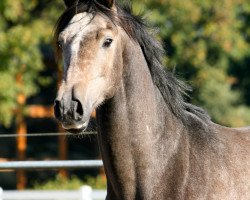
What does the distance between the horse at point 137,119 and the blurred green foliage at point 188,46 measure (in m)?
10.3

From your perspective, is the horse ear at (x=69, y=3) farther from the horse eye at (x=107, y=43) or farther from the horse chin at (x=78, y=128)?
the horse chin at (x=78, y=128)

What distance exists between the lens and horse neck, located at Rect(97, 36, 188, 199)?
5426 mm

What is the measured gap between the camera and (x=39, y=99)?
2239 centimetres

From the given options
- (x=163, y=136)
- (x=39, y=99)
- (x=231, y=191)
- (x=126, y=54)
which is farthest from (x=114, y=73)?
(x=39, y=99)

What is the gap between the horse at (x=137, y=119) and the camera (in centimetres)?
527

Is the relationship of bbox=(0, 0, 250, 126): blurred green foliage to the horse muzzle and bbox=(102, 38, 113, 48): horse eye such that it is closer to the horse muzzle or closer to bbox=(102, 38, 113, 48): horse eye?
bbox=(102, 38, 113, 48): horse eye

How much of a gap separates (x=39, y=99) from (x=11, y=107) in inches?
131

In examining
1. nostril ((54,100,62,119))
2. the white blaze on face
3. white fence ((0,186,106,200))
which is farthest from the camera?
white fence ((0,186,106,200))

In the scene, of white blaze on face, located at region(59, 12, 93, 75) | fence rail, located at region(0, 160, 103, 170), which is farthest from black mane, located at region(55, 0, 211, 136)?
fence rail, located at region(0, 160, 103, 170)

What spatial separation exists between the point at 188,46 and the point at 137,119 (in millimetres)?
18095

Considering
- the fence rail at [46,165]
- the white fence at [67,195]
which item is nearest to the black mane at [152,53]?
the fence rail at [46,165]

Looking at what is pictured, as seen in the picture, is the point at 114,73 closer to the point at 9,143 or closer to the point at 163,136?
the point at 163,136

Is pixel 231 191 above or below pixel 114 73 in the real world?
below

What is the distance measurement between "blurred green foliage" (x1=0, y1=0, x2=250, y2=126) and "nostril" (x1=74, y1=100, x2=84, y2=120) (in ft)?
35.8
